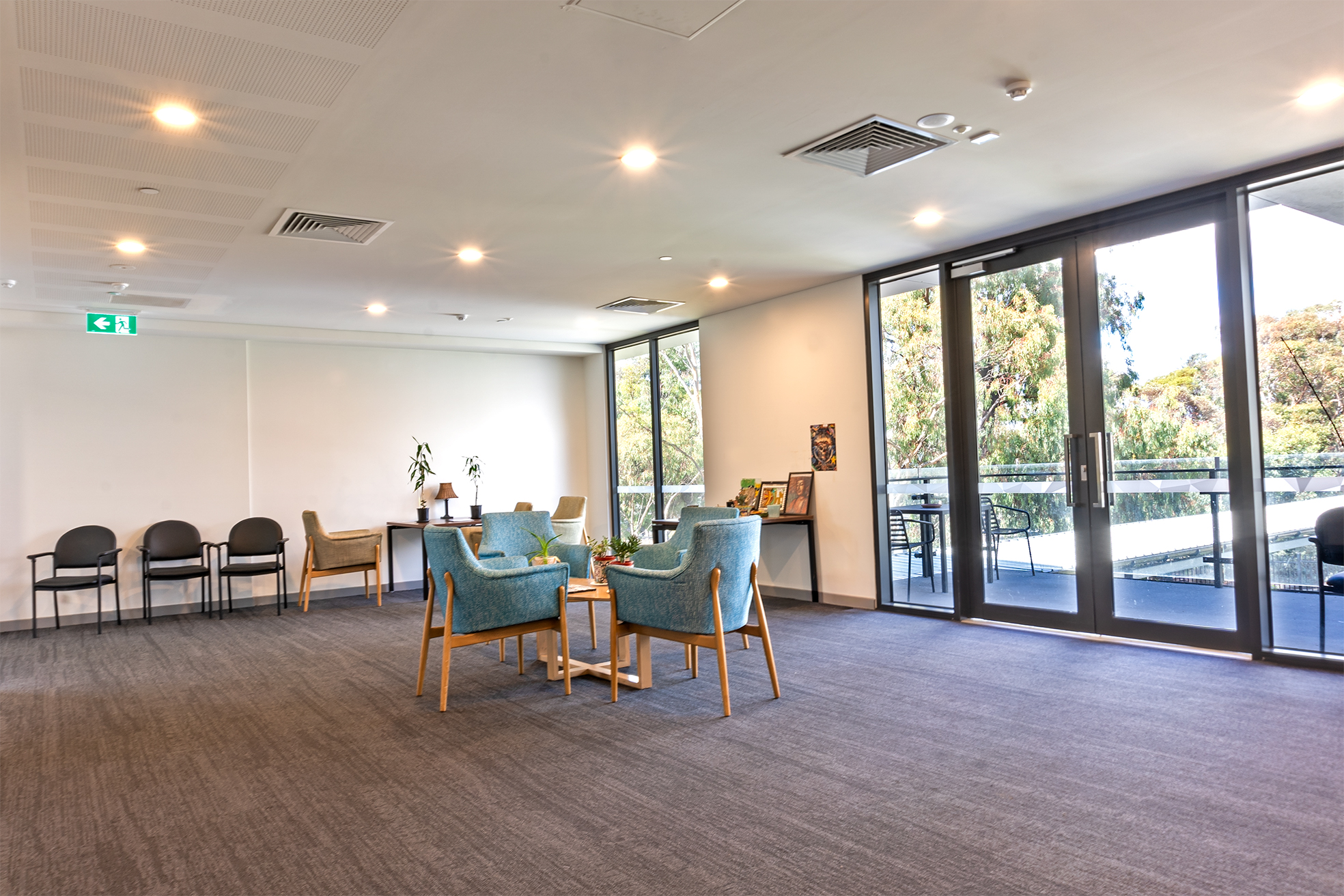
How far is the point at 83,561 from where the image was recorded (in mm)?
7828

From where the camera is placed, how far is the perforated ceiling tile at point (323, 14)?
296 centimetres

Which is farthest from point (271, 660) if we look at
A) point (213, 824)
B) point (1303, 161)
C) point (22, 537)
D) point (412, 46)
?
point (1303, 161)

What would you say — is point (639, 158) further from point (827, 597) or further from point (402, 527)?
point (402, 527)

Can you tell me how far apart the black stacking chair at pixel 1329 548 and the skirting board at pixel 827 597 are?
3.15m

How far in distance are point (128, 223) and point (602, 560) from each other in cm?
363

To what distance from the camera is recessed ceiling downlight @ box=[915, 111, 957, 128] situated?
4129mm

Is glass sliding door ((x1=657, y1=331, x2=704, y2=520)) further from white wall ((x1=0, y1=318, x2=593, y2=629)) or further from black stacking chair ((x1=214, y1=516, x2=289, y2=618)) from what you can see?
black stacking chair ((x1=214, y1=516, x2=289, y2=618))

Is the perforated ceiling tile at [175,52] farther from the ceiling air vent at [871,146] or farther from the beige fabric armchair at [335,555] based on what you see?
the beige fabric armchair at [335,555]

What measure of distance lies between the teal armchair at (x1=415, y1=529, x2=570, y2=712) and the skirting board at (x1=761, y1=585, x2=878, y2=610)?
11.1ft

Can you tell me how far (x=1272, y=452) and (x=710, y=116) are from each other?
3866 mm

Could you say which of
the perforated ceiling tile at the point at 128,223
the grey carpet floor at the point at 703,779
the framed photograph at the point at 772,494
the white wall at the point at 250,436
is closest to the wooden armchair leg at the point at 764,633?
the grey carpet floor at the point at 703,779

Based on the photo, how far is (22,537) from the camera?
7965mm

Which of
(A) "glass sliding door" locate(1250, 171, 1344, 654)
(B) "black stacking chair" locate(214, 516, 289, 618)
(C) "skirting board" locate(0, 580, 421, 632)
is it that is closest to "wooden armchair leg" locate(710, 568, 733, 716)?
(A) "glass sliding door" locate(1250, 171, 1344, 654)

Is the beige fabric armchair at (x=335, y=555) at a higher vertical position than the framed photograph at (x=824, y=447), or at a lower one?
lower
